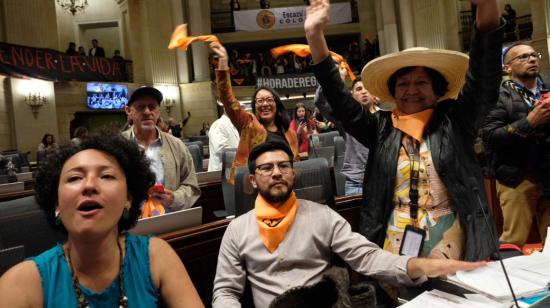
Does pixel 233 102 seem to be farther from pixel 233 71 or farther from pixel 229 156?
pixel 233 71

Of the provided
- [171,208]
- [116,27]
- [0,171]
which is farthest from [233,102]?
[116,27]

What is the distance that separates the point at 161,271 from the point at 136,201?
9.7 inches

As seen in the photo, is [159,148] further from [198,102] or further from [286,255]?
[198,102]

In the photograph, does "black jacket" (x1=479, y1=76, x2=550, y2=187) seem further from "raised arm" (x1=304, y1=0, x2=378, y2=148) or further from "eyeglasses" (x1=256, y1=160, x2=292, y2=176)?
"eyeglasses" (x1=256, y1=160, x2=292, y2=176)

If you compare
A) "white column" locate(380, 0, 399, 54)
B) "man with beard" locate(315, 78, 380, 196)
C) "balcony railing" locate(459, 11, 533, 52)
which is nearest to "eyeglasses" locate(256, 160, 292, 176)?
"man with beard" locate(315, 78, 380, 196)

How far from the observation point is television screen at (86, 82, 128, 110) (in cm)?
1292

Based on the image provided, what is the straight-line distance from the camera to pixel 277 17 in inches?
679

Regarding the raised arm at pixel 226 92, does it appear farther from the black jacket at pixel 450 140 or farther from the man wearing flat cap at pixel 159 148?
the black jacket at pixel 450 140

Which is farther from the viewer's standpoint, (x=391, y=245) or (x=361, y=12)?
(x=361, y=12)

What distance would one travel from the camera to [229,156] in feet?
12.5

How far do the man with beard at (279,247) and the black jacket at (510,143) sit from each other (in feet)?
4.50

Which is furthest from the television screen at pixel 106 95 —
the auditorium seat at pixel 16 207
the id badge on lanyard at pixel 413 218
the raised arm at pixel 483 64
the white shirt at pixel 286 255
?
the raised arm at pixel 483 64

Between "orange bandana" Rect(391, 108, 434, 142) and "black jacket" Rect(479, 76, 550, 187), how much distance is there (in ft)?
3.63

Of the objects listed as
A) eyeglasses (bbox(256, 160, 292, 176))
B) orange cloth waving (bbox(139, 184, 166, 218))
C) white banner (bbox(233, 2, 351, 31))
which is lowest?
orange cloth waving (bbox(139, 184, 166, 218))
